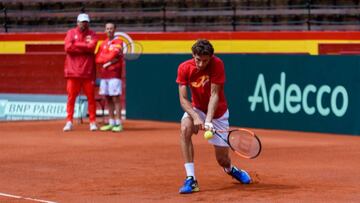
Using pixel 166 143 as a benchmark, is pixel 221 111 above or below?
above

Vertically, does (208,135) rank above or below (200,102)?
below

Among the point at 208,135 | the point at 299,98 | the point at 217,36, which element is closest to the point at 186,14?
the point at 217,36

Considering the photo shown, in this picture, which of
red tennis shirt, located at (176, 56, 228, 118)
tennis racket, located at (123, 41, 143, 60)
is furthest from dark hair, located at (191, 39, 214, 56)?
tennis racket, located at (123, 41, 143, 60)

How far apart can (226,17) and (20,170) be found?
16923 mm

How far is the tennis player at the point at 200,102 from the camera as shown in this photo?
10.1 m

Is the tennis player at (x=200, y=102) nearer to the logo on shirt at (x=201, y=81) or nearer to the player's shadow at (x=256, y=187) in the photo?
the logo on shirt at (x=201, y=81)

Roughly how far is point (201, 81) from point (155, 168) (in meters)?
2.59

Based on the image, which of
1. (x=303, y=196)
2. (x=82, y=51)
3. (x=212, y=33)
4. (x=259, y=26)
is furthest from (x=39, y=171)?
(x=259, y=26)

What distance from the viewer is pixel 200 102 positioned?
1044 centimetres

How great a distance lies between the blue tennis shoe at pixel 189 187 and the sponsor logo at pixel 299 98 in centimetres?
810

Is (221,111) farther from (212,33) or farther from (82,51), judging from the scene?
(212,33)

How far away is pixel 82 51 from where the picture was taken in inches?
707

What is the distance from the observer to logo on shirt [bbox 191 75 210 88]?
405 inches

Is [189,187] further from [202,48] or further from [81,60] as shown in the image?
[81,60]
